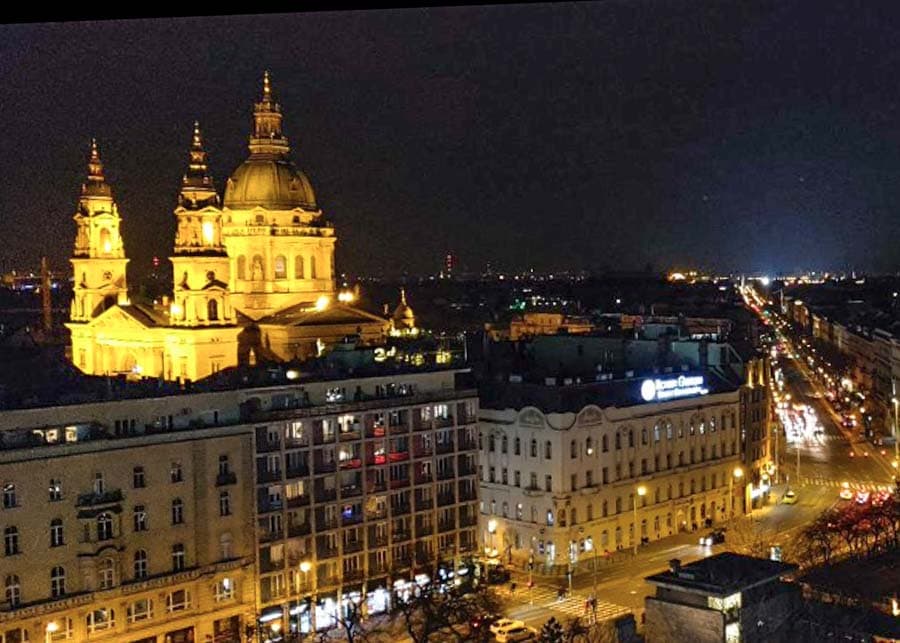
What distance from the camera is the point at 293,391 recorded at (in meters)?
14.5

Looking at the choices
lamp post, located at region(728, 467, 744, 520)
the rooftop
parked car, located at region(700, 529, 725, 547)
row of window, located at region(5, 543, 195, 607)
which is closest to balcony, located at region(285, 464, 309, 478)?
row of window, located at region(5, 543, 195, 607)

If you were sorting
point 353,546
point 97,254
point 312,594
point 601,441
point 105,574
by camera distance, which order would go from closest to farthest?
point 105,574, point 312,594, point 353,546, point 601,441, point 97,254

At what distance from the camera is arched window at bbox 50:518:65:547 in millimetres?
12133

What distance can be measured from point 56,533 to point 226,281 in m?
9.24

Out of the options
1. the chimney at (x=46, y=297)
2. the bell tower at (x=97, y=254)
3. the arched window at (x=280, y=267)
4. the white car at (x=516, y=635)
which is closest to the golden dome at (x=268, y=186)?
the arched window at (x=280, y=267)

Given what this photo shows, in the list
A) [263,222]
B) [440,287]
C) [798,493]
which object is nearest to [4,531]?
[263,222]

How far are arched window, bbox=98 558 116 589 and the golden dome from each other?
1262 cm

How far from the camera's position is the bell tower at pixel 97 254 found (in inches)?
896

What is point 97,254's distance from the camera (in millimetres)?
23062

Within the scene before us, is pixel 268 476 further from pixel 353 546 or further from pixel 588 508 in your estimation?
pixel 588 508

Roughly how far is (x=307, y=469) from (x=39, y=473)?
11.7ft

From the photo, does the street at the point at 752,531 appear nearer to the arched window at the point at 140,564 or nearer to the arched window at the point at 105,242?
the arched window at the point at 140,564

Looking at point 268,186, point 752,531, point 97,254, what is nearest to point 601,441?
point 752,531

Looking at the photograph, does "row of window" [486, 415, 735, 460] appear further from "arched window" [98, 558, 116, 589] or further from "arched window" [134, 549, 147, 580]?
"arched window" [98, 558, 116, 589]
